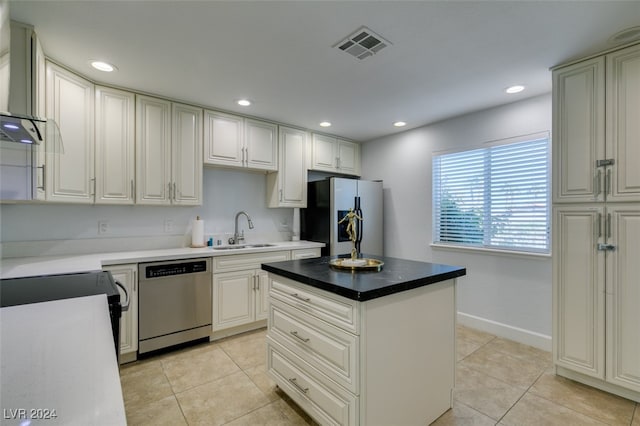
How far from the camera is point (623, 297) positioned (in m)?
1.99

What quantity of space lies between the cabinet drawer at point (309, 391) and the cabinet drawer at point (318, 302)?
0.34 m

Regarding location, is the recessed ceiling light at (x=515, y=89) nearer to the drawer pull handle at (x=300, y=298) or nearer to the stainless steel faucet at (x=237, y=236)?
the drawer pull handle at (x=300, y=298)

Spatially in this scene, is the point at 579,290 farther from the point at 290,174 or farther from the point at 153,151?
the point at 153,151

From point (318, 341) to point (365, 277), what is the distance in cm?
44

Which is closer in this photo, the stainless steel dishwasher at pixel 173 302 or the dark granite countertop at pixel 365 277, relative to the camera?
the dark granite countertop at pixel 365 277

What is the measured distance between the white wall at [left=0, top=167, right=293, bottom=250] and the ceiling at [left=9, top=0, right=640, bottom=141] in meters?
1.10

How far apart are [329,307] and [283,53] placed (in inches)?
69.3

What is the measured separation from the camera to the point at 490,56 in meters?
2.15

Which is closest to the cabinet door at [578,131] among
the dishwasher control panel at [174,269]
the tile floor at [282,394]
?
the tile floor at [282,394]

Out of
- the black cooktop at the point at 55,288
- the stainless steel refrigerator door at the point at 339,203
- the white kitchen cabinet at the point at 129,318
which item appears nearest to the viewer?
the black cooktop at the point at 55,288

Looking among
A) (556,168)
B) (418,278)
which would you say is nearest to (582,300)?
(556,168)

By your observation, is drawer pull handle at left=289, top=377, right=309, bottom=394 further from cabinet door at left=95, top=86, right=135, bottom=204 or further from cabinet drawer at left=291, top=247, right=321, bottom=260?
cabinet door at left=95, top=86, right=135, bottom=204

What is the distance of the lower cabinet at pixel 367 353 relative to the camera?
1455 mm

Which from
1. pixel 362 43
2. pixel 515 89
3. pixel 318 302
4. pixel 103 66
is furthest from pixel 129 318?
pixel 515 89
